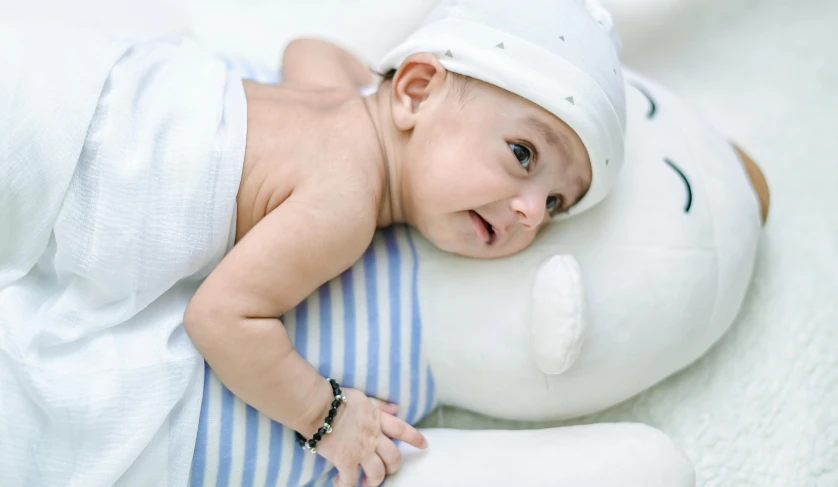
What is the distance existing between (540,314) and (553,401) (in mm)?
162

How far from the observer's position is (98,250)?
92 centimetres

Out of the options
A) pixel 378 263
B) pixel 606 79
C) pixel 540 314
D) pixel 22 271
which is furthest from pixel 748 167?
pixel 22 271

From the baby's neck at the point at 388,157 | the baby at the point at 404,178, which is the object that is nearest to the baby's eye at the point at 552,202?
the baby at the point at 404,178

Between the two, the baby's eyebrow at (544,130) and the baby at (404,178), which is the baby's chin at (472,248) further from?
the baby's eyebrow at (544,130)

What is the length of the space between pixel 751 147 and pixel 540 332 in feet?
2.49

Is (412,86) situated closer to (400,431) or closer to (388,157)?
(388,157)

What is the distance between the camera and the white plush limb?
0.96 m

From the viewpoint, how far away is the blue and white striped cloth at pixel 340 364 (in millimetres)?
964

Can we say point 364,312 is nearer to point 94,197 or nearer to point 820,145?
point 94,197

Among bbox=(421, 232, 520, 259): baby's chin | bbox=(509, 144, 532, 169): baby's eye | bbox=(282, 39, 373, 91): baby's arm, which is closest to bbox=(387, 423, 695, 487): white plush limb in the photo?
bbox=(421, 232, 520, 259): baby's chin

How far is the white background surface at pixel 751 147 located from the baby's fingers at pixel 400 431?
0.17 metres

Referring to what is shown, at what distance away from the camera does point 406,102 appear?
3.34ft

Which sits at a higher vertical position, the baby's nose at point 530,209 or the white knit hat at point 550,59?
the white knit hat at point 550,59

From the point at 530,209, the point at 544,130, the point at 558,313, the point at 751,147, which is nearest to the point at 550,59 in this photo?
the point at 544,130
